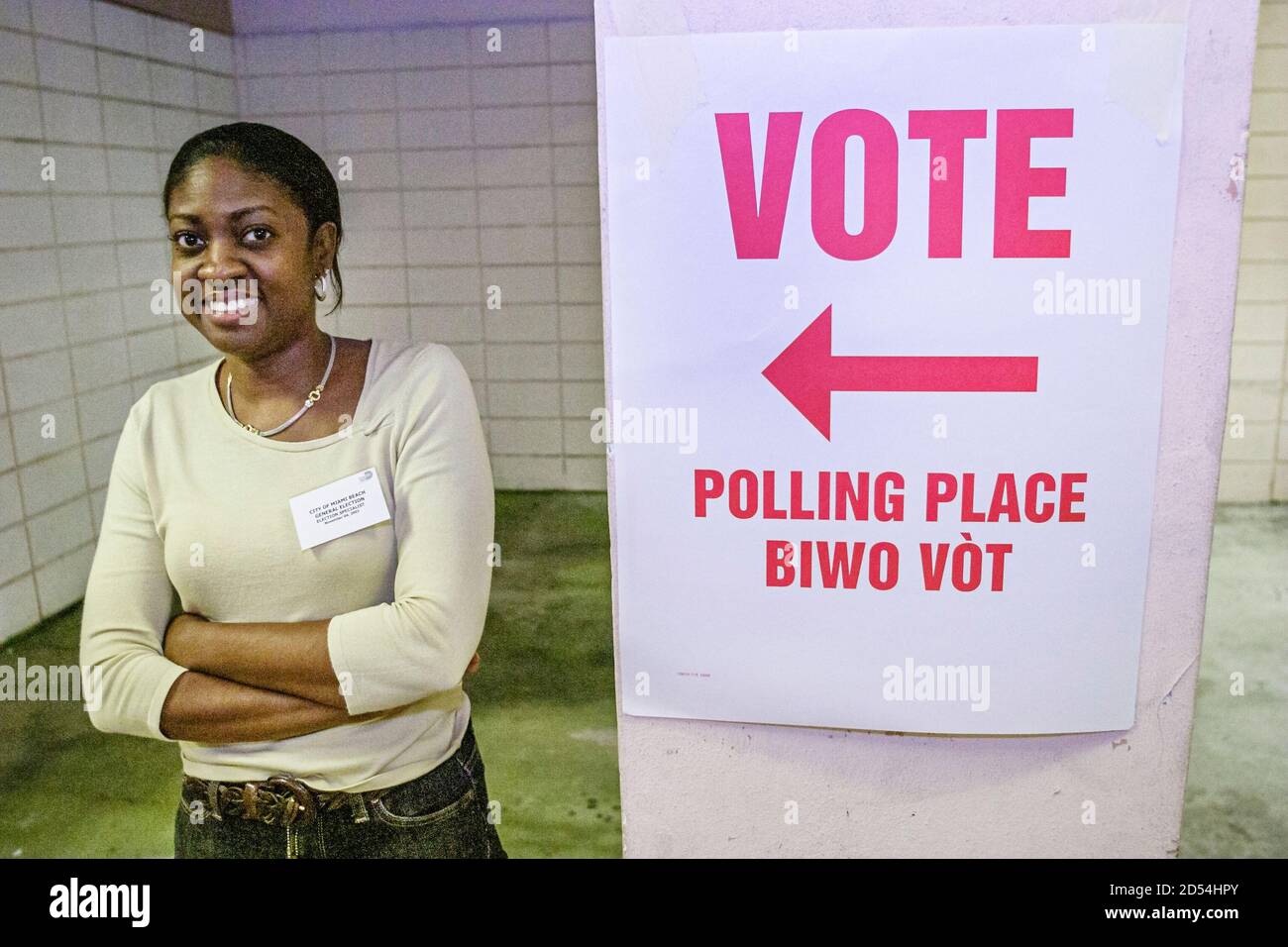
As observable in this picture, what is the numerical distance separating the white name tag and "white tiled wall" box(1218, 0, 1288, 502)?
3540mm

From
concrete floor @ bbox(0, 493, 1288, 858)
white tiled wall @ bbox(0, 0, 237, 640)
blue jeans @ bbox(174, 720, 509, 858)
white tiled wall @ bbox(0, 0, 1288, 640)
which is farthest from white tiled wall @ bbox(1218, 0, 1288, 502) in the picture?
white tiled wall @ bbox(0, 0, 237, 640)

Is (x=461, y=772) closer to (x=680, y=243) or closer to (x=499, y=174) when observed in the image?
(x=680, y=243)

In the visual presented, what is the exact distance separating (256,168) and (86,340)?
7.98 feet

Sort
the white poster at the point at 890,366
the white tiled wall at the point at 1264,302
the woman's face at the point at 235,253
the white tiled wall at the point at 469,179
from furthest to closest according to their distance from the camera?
the white tiled wall at the point at 469,179
the white tiled wall at the point at 1264,302
the woman's face at the point at 235,253
the white poster at the point at 890,366

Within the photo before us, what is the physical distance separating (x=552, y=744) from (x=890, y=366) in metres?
1.76

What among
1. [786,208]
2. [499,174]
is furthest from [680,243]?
[499,174]

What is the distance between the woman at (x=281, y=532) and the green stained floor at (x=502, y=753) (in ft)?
3.40

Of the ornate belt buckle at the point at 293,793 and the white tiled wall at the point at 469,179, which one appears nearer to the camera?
the ornate belt buckle at the point at 293,793

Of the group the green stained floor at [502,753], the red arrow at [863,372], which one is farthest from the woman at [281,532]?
the green stained floor at [502,753]

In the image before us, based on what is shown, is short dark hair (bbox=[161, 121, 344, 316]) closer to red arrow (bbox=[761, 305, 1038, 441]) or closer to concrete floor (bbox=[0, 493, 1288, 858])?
red arrow (bbox=[761, 305, 1038, 441])

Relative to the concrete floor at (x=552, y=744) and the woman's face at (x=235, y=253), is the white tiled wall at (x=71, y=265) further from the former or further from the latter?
the woman's face at (x=235, y=253)

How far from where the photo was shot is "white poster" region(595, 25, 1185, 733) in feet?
2.76

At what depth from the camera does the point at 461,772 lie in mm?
1106

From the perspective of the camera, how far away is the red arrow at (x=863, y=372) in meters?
0.88
